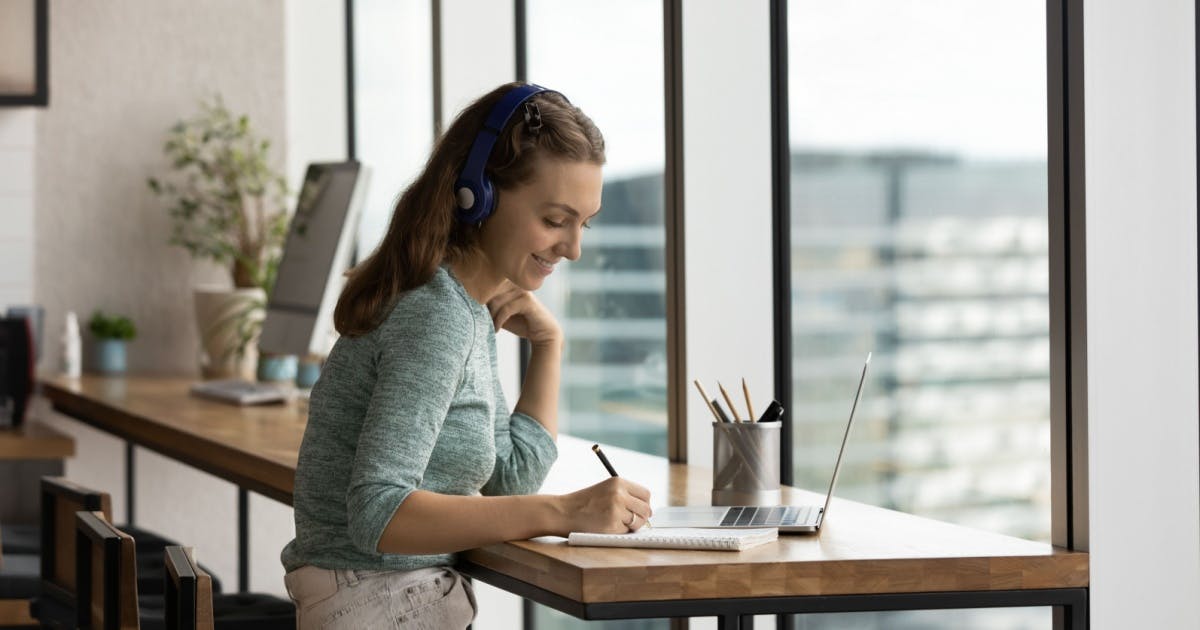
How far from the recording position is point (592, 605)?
1.47 m

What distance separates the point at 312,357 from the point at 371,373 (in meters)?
2.06

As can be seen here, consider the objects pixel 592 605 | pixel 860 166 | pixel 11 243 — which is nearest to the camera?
pixel 592 605

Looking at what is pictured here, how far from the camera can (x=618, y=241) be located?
339cm

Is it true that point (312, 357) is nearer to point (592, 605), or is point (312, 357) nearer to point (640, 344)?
point (640, 344)

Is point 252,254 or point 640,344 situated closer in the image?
point 640,344

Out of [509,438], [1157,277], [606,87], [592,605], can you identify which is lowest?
[592,605]

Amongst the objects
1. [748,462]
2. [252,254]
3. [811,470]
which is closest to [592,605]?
[748,462]

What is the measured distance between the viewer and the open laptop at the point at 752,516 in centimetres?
172

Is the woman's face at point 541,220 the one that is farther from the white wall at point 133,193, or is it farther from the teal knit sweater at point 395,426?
the white wall at point 133,193

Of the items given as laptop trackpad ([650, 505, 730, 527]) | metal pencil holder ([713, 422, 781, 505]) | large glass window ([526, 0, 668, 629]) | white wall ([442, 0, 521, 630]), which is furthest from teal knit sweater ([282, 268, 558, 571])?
white wall ([442, 0, 521, 630])

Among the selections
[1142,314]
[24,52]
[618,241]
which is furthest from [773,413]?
[24,52]

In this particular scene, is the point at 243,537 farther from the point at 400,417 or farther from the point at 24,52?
the point at 400,417

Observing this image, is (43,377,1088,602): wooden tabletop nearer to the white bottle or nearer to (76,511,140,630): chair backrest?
(76,511,140,630): chair backrest

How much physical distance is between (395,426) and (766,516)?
53 cm
